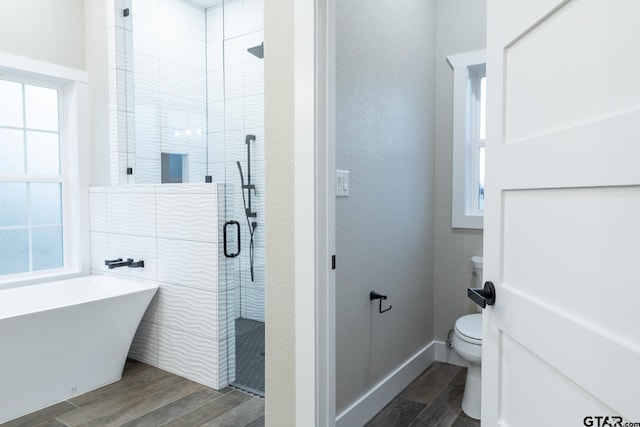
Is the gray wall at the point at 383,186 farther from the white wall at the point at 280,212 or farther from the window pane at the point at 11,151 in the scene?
the window pane at the point at 11,151

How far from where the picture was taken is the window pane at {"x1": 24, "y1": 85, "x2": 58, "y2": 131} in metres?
3.12

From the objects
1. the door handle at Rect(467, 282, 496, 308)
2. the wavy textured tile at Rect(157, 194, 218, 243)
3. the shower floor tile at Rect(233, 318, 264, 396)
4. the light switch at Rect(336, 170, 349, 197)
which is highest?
the light switch at Rect(336, 170, 349, 197)

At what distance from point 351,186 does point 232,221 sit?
37.5 inches

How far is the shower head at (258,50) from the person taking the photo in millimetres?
2922

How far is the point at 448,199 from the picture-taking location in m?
2.97

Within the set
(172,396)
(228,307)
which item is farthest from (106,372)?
(228,307)

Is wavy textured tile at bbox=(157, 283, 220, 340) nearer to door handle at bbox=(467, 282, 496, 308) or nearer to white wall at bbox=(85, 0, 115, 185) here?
white wall at bbox=(85, 0, 115, 185)

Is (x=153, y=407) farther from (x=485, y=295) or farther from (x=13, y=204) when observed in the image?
(x=485, y=295)

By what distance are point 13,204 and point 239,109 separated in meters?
1.84

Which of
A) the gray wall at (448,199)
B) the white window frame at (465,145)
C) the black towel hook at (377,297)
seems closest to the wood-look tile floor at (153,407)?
the black towel hook at (377,297)

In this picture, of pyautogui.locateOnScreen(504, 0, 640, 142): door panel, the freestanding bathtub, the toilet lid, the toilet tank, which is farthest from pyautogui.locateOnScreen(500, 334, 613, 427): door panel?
the freestanding bathtub

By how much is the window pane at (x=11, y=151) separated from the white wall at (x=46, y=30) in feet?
1.95

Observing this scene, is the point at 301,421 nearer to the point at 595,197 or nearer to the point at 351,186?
the point at 351,186

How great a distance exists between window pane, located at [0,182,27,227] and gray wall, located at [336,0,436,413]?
2.64 m
